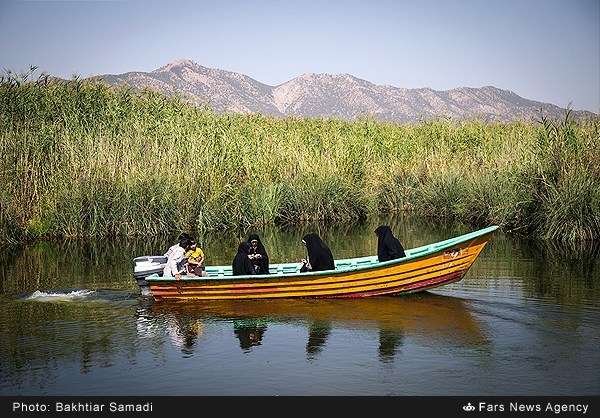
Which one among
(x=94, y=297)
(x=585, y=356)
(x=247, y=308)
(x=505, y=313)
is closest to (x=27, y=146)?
(x=94, y=297)

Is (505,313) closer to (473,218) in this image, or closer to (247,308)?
(247,308)

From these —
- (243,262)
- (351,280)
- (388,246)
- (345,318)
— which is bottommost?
(345,318)

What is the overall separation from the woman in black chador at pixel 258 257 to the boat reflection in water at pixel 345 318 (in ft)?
2.49

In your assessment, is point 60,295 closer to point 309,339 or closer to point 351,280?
point 351,280

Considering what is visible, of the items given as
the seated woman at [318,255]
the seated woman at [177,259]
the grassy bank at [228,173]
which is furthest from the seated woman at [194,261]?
the grassy bank at [228,173]

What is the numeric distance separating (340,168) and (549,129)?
262 inches

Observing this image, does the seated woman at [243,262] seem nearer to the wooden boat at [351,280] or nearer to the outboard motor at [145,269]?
the wooden boat at [351,280]

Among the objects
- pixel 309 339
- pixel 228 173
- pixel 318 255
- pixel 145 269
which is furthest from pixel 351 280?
pixel 228 173

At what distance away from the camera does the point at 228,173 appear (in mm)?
23109

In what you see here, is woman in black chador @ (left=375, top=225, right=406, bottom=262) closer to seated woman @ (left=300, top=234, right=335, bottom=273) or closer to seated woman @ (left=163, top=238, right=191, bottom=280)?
seated woman @ (left=300, top=234, right=335, bottom=273)

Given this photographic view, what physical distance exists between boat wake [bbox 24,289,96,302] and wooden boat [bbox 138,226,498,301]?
56.3 inches

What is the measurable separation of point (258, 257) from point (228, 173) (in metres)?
9.98

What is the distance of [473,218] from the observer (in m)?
22.9
